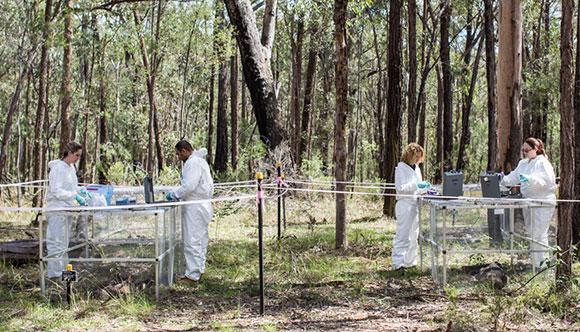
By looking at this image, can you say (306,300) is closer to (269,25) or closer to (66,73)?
(66,73)

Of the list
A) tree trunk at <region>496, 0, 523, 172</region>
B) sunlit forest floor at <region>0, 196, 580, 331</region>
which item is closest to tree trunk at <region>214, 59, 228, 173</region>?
tree trunk at <region>496, 0, 523, 172</region>

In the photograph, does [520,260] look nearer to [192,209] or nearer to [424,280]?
[424,280]

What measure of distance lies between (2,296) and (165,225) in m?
2.15

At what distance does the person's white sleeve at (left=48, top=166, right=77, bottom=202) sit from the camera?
29.4 ft

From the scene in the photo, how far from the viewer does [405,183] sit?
373 inches

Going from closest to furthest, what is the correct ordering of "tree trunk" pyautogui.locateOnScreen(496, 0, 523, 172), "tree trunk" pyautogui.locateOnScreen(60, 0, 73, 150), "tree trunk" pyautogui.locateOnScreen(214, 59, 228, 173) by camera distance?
"tree trunk" pyautogui.locateOnScreen(496, 0, 523, 172) → "tree trunk" pyautogui.locateOnScreen(60, 0, 73, 150) → "tree trunk" pyautogui.locateOnScreen(214, 59, 228, 173)

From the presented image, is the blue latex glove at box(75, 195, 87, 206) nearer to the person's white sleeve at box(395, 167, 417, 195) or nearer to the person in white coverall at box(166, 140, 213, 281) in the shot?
the person in white coverall at box(166, 140, 213, 281)

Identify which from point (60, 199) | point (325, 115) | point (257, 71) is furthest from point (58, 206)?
point (325, 115)

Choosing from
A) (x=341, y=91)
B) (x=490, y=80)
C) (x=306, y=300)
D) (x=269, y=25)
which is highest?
(x=269, y=25)

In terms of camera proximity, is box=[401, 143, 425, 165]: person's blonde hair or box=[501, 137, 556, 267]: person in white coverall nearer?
box=[501, 137, 556, 267]: person in white coverall

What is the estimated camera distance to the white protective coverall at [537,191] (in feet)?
27.8

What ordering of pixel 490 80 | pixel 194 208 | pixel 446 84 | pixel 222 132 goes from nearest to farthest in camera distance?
pixel 194 208 → pixel 490 80 → pixel 446 84 → pixel 222 132

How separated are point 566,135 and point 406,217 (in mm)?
2862

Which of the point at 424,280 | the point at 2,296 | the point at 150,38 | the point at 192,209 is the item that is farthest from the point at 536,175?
the point at 150,38
